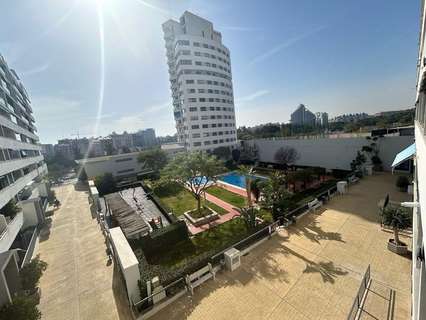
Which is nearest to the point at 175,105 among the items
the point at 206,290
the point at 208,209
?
the point at 208,209

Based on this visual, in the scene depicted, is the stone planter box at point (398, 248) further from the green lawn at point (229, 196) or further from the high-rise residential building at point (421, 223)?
the green lawn at point (229, 196)

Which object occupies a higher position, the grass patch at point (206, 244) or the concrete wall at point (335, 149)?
the concrete wall at point (335, 149)

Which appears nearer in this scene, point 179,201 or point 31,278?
point 31,278

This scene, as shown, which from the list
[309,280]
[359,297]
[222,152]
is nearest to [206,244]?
[309,280]

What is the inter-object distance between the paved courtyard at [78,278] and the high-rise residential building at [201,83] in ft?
117

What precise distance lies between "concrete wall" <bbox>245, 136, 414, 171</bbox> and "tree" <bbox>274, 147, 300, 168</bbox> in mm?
974

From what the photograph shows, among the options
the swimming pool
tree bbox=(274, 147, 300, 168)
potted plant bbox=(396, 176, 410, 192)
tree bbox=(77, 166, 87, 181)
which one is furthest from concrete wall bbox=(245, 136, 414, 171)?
tree bbox=(77, 166, 87, 181)

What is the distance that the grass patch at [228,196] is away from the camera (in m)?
20.4

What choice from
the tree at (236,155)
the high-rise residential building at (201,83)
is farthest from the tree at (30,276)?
the high-rise residential building at (201,83)

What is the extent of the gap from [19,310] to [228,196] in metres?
18.3

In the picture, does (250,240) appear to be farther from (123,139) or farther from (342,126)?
(123,139)

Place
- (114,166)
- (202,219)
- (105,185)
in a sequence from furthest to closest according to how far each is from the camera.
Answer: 1. (114,166)
2. (105,185)
3. (202,219)

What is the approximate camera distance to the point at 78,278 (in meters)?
11.0

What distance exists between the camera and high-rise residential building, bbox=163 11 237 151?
48312mm
